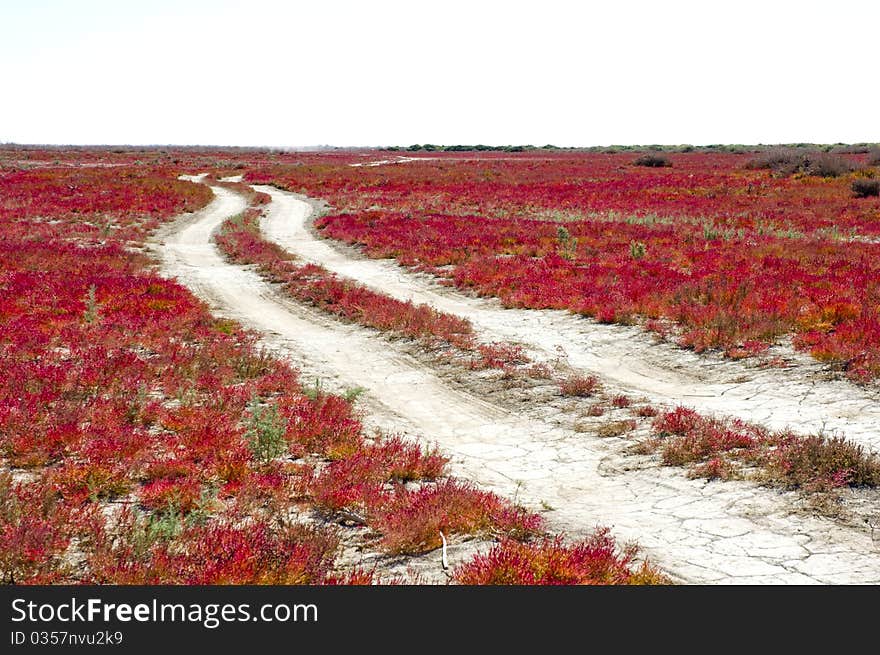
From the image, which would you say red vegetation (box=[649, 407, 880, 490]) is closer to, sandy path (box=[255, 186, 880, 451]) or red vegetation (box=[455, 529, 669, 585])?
sandy path (box=[255, 186, 880, 451])

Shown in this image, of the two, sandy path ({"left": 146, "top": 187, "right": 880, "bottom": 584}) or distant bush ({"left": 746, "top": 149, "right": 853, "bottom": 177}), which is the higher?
distant bush ({"left": 746, "top": 149, "right": 853, "bottom": 177})

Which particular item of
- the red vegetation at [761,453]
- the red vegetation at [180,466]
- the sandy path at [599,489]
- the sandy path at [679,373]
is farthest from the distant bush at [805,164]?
the red vegetation at [761,453]

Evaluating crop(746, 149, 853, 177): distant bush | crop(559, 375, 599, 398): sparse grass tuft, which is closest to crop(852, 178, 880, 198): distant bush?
crop(746, 149, 853, 177): distant bush

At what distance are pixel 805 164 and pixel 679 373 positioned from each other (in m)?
62.1

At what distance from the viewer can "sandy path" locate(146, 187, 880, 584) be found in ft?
19.1

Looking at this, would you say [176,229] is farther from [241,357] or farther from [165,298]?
[241,357]

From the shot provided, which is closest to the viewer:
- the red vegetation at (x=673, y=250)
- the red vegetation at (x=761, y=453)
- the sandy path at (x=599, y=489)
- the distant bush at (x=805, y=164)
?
the sandy path at (x=599, y=489)

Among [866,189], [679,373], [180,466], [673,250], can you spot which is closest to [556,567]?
[180,466]

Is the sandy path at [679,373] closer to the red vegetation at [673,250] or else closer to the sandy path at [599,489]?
the red vegetation at [673,250]

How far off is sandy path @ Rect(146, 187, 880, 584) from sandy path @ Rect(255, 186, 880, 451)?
241cm

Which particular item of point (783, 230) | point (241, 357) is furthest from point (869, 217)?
point (241, 357)

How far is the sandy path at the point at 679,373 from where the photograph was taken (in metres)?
9.53

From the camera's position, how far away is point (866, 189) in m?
43.5

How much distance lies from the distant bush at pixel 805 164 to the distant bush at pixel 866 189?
12.4 meters
